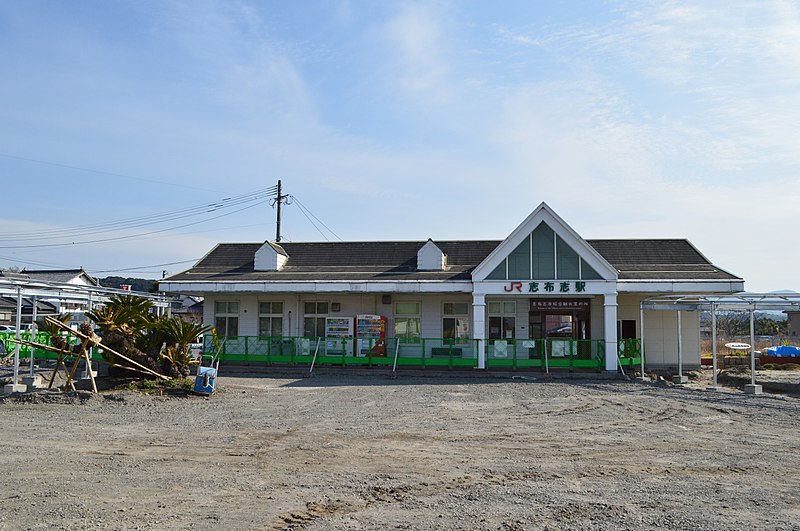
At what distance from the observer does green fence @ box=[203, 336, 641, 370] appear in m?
23.9

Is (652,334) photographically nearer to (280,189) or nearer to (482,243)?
(482,243)

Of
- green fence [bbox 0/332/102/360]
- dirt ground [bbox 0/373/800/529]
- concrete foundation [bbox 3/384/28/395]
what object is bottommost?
dirt ground [bbox 0/373/800/529]

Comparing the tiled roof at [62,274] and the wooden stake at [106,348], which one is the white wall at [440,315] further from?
the tiled roof at [62,274]

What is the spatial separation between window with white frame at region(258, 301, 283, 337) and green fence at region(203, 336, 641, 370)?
2.15 metres

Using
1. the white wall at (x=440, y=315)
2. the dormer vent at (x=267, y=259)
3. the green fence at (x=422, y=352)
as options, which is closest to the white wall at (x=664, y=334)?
the white wall at (x=440, y=315)

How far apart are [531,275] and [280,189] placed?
77.3 ft

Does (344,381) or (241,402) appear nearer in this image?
(241,402)

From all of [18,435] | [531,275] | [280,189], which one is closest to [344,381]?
[531,275]

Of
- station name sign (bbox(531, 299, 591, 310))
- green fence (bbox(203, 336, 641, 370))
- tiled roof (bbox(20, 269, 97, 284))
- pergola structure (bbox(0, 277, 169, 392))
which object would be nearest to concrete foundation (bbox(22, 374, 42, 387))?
pergola structure (bbox(0, 277, 169, 392))

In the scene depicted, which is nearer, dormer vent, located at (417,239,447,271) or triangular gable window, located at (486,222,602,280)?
triangular gable window, located at (486,222,602,280)

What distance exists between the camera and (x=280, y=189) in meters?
43.5

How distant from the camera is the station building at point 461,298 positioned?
79.0ft

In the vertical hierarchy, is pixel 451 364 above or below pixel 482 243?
below

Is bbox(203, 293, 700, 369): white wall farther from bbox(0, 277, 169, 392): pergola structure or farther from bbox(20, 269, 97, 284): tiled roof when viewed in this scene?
bbox(20, 269, 97, 284): tiled roof
